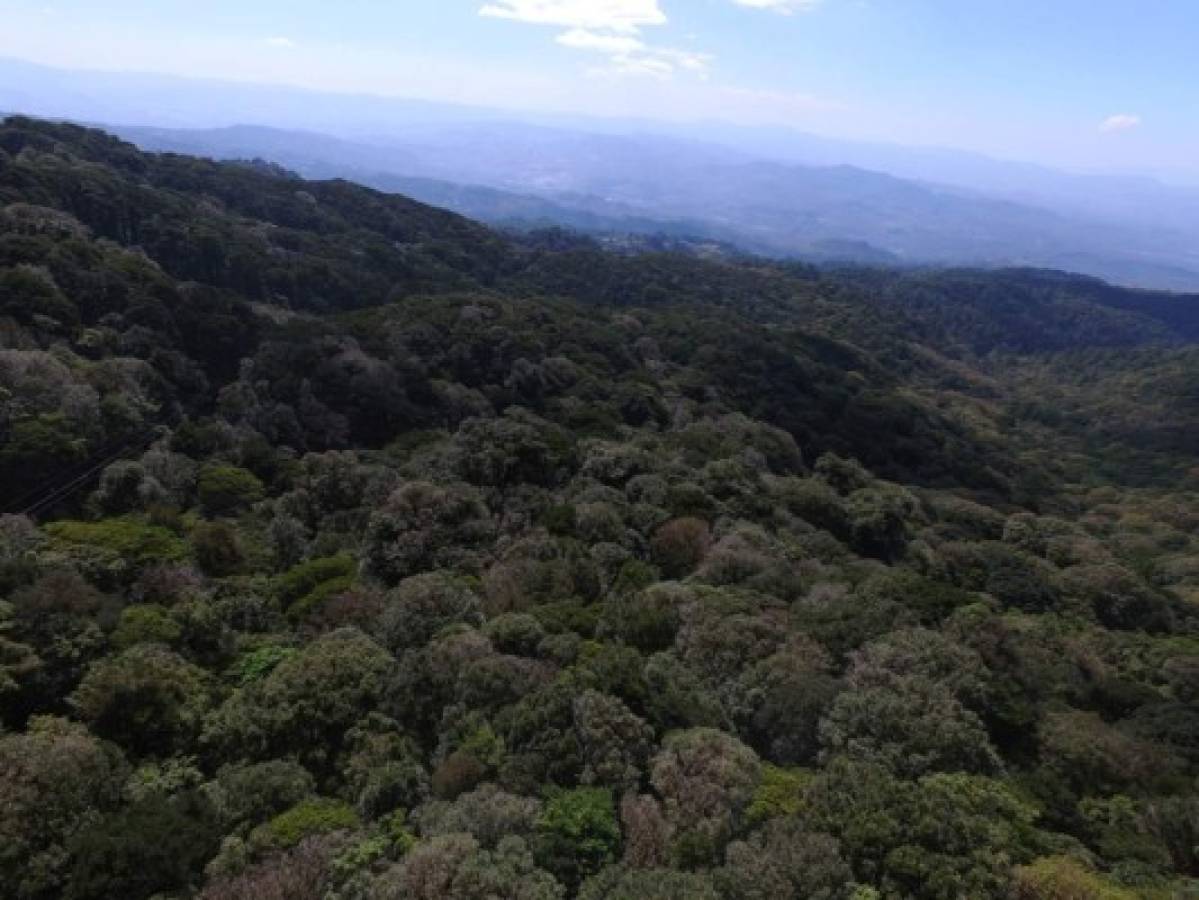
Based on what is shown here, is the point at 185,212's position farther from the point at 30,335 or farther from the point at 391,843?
the point at 391,843

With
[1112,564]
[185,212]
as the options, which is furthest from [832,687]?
[185,212]

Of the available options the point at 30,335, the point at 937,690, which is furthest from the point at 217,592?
the point at 30,335

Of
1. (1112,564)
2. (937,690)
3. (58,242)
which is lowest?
(1112,564)

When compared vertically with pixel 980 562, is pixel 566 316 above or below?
above

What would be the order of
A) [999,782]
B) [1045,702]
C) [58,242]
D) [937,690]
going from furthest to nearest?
[58,242]
[1045,702]
[937,690]
[999,782]

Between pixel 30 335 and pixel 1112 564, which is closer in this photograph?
pixel 30 335

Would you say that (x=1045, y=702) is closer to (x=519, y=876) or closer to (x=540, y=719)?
(x=540, y=719)

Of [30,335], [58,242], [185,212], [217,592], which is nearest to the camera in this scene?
[217,592]
